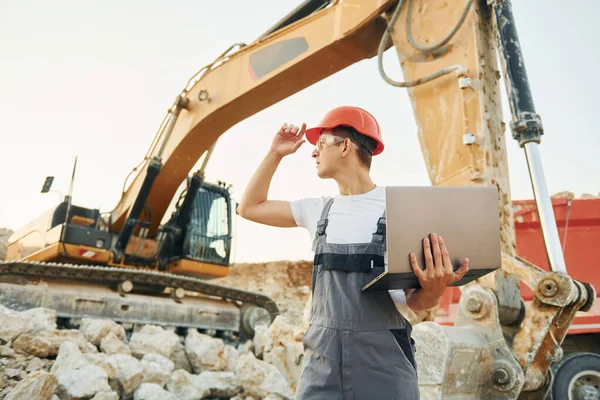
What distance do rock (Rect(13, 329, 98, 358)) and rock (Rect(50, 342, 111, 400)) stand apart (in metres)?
0.51

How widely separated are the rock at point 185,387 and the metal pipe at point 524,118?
8.88 ft

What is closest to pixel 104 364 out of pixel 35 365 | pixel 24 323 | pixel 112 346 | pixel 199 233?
pixel 35 365

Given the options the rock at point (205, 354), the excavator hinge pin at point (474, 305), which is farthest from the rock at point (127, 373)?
the excavator hinge pin at point (474, 305)

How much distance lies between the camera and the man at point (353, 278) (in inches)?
49.9

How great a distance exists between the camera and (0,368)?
147 inches

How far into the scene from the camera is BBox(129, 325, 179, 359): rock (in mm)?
4691

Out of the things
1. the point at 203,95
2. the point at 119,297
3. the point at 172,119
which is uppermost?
the point at 203,95

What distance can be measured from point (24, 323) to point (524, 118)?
413 centimetres

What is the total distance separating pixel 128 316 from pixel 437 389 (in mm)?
4720

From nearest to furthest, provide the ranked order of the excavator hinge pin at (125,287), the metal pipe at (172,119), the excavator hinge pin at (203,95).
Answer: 1. the excavator hinge pin at (203,95)
2. the metal pipe at (172,119)
3. the excavator hinge pin at (125,287)

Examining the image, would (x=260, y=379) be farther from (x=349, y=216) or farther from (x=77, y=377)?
(x=349, y=216)

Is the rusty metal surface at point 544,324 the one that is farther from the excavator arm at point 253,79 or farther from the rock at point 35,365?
the rock at point 35,365

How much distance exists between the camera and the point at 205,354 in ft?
15.9

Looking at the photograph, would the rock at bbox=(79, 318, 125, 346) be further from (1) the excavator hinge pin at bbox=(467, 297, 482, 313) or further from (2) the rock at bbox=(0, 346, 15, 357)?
(1) the excavator hinge pin at bbox=(467, 297, 482, 313)
